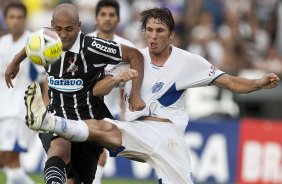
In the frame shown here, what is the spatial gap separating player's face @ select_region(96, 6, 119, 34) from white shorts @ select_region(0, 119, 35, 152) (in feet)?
5.91

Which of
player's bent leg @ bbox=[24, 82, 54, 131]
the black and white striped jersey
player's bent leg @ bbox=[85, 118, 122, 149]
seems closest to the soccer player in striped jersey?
the black and white striped jersey

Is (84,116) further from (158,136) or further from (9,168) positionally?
(9,168)

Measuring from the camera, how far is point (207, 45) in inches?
821

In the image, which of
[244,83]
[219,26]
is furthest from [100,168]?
[219,26]

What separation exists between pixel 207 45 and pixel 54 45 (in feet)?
38.0

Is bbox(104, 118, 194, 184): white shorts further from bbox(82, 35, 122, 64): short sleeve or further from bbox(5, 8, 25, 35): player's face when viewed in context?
bbox(5, 8, 25, 35): player's face

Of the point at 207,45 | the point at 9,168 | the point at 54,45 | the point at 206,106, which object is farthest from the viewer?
the point at 207,45

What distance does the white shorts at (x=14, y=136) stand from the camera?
45.8ft

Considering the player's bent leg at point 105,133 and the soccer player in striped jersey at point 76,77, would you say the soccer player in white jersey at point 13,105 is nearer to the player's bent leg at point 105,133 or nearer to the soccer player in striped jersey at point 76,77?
the soccer player in striped jersey at point 76,77

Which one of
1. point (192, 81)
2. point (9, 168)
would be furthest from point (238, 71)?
point (192, 81)

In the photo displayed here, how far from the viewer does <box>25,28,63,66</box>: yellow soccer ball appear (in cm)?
947

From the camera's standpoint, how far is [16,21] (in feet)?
45.8

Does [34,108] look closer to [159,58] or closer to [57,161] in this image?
[57,161]

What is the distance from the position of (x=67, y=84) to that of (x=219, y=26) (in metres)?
12.2
